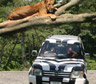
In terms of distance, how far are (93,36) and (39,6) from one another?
2392cm

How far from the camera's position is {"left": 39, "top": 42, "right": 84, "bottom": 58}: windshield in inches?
320

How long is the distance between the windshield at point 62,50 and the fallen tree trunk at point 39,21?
436cm

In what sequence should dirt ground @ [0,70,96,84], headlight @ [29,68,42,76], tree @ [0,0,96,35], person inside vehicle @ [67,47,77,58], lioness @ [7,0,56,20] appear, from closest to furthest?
tree @ [0,0,96,35]
lioness @ [7,0,56,20]
headlight @ [29,68,42,76]
person inside vehicle @ [67,47,77,58]
dirt ground @ [0,70,96,84]

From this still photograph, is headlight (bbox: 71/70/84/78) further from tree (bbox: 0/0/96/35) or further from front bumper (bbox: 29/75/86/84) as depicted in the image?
tree (bbox: 0/0/96/35)

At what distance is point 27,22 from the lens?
3.75 metres

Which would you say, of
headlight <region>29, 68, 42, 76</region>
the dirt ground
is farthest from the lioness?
the dirt ground

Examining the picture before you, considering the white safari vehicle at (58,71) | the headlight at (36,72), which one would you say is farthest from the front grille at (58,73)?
the headlight at (36,72)

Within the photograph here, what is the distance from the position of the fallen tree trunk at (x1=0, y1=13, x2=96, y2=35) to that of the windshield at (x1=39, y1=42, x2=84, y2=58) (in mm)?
4358

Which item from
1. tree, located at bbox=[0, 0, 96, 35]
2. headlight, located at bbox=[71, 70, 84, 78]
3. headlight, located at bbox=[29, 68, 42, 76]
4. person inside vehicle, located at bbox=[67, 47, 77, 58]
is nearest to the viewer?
tree, located at bbox=[0, 0, 96, 35]

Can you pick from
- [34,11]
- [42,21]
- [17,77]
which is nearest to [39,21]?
[42,21]

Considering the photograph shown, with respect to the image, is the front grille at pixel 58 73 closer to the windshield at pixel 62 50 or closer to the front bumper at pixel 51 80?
the front bumper at pixel 51 80

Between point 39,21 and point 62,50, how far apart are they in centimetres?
462

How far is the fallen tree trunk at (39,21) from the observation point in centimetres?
361

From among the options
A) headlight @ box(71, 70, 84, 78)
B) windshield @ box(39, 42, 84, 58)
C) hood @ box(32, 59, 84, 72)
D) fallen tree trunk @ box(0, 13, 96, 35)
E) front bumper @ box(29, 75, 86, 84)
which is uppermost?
fallen tree trunk @ box(0, 13, 96, 35)
